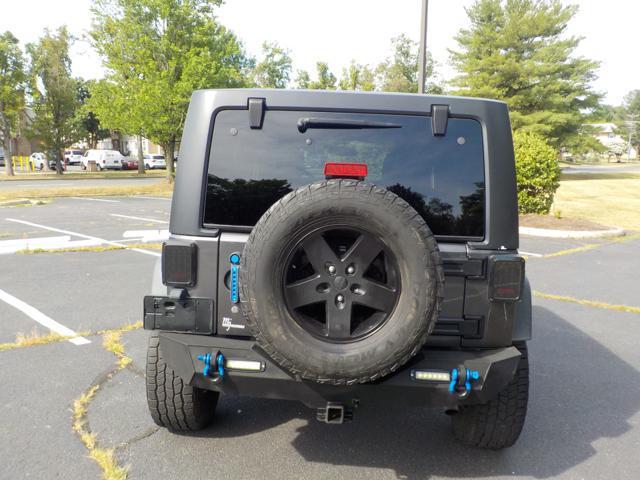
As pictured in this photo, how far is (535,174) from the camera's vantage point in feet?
42.5

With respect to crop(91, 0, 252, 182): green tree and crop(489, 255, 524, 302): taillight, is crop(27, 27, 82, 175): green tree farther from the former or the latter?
crop(489, 255, 524, 302): taillight

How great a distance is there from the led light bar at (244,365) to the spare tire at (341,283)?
209 mm

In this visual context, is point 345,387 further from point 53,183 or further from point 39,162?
point 39,162

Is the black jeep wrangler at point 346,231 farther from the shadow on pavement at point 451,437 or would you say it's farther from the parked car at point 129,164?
the parked car at point 129,164

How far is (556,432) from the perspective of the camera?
330 centimetres

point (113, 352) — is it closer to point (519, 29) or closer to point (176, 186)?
point (176, 186)

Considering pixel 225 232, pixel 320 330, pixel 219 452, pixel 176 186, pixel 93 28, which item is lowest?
pixel 219 452

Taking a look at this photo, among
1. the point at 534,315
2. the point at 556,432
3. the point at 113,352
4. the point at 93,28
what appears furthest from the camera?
the point at 93,28

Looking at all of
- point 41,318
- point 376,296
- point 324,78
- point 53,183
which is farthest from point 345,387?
point 324,78

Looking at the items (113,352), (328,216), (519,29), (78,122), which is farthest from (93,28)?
(328,216)

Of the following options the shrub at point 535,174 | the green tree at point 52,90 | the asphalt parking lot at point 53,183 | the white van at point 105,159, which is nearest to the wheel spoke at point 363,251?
the shrub at point 535,174

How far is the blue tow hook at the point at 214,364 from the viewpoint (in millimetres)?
2527

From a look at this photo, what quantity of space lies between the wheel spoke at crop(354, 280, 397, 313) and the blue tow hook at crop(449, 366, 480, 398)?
49cm

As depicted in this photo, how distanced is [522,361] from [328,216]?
1453 mm
